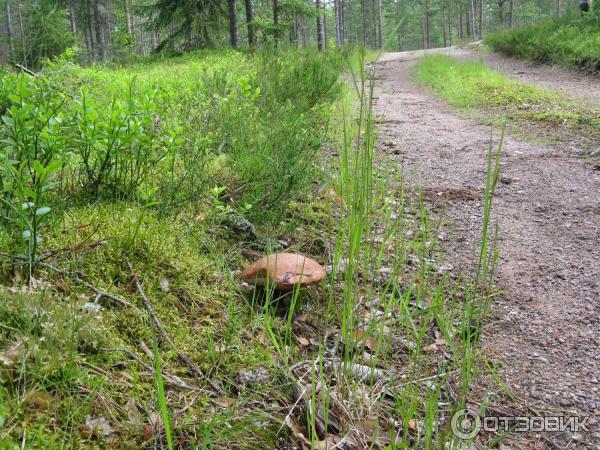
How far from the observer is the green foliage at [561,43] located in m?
12.8

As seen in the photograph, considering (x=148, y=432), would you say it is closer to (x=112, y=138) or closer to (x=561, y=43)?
(x=112, y=138)

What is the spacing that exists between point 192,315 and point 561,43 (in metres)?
16.0

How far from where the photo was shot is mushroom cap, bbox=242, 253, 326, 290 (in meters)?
2.04

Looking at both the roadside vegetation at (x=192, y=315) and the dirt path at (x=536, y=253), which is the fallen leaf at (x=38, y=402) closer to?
the roadside vegetation at (x=192, y=315)

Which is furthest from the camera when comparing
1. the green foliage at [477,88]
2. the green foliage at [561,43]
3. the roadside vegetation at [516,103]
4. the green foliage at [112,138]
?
the green foliage at [561,43]

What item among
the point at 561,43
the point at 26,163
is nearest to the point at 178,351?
the point at 26,163

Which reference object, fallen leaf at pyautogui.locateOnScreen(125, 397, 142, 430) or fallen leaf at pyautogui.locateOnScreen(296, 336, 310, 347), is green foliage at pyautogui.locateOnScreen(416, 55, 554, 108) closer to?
fallen leaf at pyautogui.locateOnScreen(296, 336, 310, 347)

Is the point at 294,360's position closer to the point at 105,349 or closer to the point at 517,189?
the point at 105,349

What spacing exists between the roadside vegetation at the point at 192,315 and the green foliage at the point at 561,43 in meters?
13.0

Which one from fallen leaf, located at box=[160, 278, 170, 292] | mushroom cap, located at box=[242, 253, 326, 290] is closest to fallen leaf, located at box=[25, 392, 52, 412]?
fallen leaf, located at box=[160, 278, 170, 292]

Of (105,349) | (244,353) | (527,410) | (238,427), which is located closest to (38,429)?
(105,349)

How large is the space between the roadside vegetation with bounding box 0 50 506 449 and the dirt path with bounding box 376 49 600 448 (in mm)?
266

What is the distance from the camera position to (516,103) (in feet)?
27.9

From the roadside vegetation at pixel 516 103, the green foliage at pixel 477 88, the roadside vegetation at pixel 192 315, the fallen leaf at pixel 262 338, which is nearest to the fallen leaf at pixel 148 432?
the roadside vegetation at pixel 192 315
